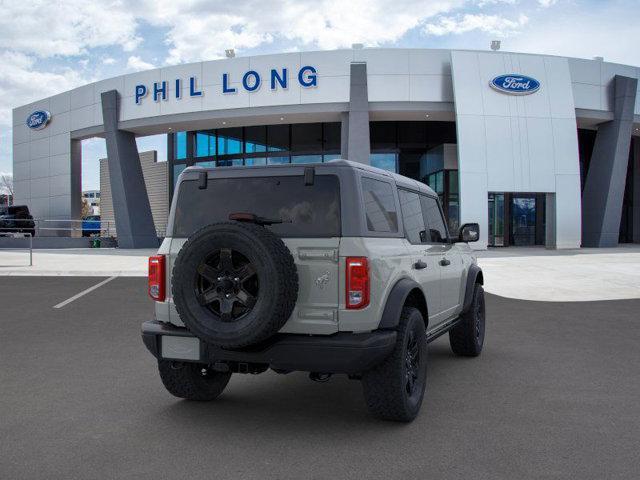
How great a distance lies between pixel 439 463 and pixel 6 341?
6.17m

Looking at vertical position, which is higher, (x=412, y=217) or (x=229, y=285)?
(x=412, y=217)

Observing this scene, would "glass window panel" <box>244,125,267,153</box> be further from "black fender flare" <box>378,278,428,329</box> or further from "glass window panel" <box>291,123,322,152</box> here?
"black fender flare" <box>378,278,428,329</box>

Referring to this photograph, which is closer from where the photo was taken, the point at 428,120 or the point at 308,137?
the point at 428,120

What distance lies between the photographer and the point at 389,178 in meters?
5.00

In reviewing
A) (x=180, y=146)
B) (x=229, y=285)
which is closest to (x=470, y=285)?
(x=229, y=285)

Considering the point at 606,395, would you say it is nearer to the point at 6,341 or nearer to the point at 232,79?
the point at 6,341

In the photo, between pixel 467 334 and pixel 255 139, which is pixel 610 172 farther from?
pixel 467 334

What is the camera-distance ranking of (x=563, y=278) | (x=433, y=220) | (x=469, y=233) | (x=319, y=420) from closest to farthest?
(x=319, y=420)
(x=433, y=220)
(x=469, y=233)
(x=563, y=278)

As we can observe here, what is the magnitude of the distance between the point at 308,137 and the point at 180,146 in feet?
30.5

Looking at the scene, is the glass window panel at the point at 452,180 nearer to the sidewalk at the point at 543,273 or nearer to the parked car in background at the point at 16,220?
the sidewalk at the point at 543,273

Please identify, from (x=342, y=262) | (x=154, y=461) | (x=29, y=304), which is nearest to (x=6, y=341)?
(x=29, y=304)

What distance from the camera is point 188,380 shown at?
4801 millimetres

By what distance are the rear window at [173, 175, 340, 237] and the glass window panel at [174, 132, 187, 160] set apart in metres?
34.5

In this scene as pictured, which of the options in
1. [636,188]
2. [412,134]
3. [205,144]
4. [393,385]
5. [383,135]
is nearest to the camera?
[393,385]
